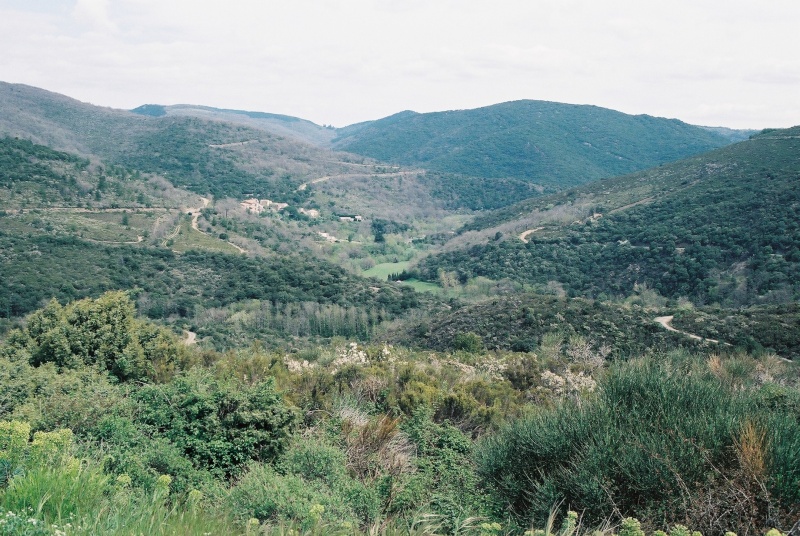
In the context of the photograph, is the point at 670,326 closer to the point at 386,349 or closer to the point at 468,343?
the point at 468,343

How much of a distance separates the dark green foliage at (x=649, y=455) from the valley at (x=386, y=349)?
2 centimetres

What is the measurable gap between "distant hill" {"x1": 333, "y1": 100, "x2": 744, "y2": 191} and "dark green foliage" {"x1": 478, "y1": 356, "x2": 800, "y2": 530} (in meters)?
120

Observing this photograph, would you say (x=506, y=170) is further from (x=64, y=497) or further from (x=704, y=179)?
(x=64, y=497)

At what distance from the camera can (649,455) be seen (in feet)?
13.3

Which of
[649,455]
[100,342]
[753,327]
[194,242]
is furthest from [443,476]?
[194,242]

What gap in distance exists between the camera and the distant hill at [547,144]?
13812cm

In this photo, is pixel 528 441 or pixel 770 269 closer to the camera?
pixel 528 441

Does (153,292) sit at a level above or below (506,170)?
below

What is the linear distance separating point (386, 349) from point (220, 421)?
24.8ft

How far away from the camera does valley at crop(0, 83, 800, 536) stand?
398cm

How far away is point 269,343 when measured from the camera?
26.9m

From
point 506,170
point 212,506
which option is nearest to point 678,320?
point 212,506

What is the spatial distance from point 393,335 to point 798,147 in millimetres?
46167

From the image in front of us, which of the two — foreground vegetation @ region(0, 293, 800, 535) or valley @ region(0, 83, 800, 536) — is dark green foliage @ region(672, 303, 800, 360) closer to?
valley @ region(0, 83, 800, 536)
